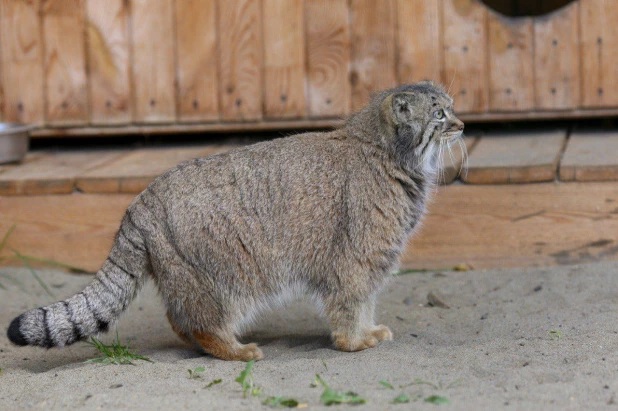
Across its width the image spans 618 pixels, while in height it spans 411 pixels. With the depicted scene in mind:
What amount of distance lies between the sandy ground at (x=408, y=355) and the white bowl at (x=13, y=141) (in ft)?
2.69

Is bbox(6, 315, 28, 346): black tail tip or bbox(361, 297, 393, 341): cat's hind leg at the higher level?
bbox(6, 315, 28, 346): black tail tip

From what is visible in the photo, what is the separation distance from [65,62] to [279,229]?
2756 millimetres

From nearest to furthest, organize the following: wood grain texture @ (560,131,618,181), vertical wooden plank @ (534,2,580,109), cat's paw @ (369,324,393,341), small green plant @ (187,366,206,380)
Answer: small green plant @ (187,366,206,380) → cat's paw @ (369,324,393,341) → wood grain texture @ (560,131,618,181) → vertical wooden plank @ (534,2,580,109)

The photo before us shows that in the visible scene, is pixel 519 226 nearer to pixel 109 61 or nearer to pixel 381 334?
pixel 381 334

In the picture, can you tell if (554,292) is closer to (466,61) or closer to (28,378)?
(466,61)

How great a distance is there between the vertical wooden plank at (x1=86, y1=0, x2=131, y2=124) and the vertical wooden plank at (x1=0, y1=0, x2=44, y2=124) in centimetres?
36

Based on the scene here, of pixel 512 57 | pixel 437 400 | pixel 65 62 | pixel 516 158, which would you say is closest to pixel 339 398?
pixel 437 400

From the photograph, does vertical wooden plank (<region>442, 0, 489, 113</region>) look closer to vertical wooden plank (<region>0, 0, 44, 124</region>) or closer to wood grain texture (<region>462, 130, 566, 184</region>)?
wood grain texture (<region>462, 130, 566, 184</region>)

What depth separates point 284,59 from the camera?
6062mm

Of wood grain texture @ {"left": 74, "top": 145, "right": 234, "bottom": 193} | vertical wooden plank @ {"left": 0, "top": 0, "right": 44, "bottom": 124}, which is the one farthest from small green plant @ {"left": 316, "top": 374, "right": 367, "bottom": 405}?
vertical wooden plank @ {"left": 0, "top": 0, "right": 44, "bottom": 124}

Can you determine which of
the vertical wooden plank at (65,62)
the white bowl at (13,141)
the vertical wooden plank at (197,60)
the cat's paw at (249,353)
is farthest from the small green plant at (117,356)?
the vertical wooden plank at (65,62)

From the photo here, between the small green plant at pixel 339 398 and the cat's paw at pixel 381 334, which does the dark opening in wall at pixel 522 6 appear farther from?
the small green plant at pixel 339 398

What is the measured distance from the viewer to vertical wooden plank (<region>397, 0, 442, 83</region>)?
5.97 meters

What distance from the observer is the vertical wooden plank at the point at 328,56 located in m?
6.00
